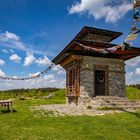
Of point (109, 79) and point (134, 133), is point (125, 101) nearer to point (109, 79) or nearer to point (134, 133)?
point (109, 79)

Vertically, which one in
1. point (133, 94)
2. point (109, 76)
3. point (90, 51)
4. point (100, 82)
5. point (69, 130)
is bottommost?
point (69, 130)

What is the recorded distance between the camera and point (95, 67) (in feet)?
66.4

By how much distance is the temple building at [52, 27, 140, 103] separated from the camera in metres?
19.6

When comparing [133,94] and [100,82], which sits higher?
[100,82]

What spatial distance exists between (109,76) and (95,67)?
159cm

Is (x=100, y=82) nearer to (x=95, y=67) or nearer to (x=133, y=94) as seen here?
(x=95, y=67)

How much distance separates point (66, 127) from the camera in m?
10.1

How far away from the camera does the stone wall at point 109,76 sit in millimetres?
19578

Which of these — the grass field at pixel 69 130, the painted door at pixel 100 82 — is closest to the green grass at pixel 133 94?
the painted door at pixel 100 82

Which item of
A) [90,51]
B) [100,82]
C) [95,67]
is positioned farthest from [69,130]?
[100,82]

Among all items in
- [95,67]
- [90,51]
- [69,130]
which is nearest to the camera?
[69,130]

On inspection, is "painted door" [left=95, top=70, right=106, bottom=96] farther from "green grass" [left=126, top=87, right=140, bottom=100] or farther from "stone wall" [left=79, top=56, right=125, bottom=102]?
"green grass" [left=126, top=87, right=140, bottom=100]

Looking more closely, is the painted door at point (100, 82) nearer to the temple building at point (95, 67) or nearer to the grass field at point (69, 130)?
the temple building at point (95, 67)

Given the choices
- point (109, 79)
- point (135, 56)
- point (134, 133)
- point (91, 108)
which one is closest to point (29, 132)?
point (134, 133)
